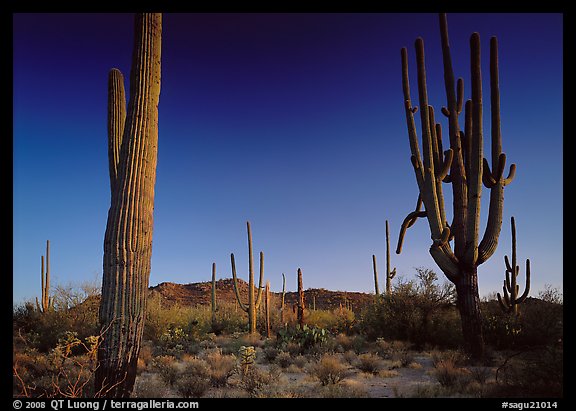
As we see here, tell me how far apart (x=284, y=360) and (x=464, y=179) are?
240 inches

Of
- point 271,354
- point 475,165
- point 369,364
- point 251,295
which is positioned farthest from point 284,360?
point 251,295

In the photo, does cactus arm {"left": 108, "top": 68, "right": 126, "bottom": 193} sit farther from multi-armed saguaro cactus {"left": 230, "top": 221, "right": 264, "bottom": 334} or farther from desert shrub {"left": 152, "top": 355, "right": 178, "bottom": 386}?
multi-armed saguaro cactus {"left": 230, "top": 221, "right": 264, "bottom": 334}

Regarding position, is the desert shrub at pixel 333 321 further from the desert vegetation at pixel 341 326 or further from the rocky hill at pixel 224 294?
the rocky hill at pixel 224 294

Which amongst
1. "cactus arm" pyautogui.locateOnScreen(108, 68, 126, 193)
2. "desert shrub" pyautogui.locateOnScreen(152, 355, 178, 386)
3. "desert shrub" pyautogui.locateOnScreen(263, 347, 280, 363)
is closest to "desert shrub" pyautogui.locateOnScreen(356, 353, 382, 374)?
"desert shrub" pyautogui.locateOnScreen(263, 347, 280, 363)

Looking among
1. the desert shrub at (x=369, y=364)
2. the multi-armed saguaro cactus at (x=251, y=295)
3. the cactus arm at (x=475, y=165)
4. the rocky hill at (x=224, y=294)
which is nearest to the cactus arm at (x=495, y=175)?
the cactus arm at (x=475, y=165)

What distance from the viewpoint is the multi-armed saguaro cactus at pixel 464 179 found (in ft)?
33.7

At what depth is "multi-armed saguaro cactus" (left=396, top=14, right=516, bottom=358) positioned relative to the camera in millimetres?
10273

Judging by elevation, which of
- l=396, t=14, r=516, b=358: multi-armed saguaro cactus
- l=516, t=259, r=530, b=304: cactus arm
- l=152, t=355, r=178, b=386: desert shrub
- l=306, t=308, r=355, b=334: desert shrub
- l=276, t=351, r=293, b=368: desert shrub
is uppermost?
l=396, t=14, r=516, b=358: multi-armed saguaro cactus

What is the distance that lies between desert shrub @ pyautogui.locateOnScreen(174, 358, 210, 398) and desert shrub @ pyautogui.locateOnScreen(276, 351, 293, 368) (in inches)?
78.2

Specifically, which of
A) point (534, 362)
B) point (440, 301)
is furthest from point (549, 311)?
point (534, 362)

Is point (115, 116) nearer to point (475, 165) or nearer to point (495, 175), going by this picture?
point (475, 165)
